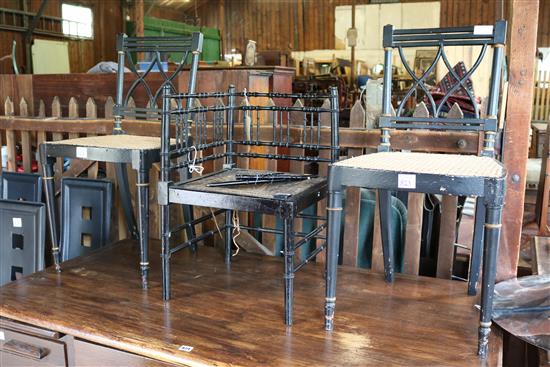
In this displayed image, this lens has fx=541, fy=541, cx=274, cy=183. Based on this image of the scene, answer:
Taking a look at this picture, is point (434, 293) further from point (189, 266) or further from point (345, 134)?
point (189, 266)

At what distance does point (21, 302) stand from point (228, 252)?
88cm

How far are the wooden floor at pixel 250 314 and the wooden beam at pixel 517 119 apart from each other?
272 millimetres

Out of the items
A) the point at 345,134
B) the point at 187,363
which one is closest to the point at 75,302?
the point at 187,363

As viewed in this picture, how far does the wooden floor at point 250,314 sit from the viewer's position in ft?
5.47

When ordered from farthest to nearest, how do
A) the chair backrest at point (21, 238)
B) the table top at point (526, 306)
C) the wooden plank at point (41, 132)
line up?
the wooden plank at point (41, 132) < the chair backrest at point (21, 238) < the table top at point (526, 306)

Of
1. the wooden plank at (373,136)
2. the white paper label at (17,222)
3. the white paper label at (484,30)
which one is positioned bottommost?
the white paper label at (17,222)

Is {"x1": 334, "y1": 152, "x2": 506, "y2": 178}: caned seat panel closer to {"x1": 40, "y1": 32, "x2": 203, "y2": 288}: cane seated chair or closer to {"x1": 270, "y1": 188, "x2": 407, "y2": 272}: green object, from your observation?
{"x1": 270, "y1": 188, "x2": 407, "y2": 272}: green object

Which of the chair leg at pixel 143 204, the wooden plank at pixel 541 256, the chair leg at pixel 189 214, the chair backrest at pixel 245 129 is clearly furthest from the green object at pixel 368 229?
the chair leg at pixel 143 204

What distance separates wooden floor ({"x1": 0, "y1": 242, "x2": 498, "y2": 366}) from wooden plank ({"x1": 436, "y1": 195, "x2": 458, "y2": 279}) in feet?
0.32

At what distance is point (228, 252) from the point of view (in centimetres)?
250

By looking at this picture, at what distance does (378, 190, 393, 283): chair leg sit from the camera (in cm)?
209

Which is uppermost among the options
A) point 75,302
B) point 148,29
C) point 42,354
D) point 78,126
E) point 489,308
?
point 148,29

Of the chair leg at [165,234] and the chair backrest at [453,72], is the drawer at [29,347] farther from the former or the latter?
the chair backrest at [453,72]

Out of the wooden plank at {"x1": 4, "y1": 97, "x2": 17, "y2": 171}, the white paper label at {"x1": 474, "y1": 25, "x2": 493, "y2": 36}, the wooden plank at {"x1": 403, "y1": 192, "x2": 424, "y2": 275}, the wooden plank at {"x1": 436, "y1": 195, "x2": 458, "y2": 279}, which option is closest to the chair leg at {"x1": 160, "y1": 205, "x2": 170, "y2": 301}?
the wooden plank at {"x1": 403, "y1": 192, "x2": 424, "y2": 275}
